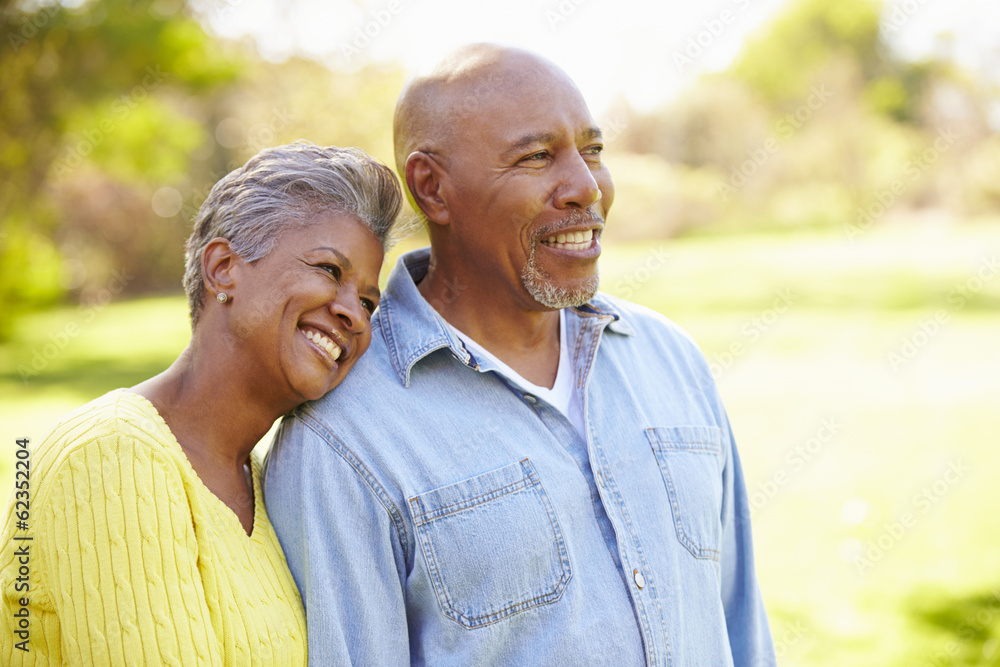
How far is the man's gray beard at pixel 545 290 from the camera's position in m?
2.14

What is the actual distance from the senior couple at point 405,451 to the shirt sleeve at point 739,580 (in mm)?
16

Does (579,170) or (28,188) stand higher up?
(28,188)

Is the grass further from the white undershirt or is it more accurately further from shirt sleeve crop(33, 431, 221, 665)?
shirt sleeve crop(33, 431, 221, 665)

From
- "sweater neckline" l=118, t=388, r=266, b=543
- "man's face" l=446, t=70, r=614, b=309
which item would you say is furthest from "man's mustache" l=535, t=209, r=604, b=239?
"sweater neckline" l=118, t=388, r=266, b=543

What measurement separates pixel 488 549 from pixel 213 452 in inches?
24.1

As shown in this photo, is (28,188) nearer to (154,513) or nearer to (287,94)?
(287,94)

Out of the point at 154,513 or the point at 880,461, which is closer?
the point at 154,513

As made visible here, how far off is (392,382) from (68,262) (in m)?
18.4

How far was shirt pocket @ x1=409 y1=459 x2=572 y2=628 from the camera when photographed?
1796 millimetres

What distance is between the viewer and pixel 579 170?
7.00 ft

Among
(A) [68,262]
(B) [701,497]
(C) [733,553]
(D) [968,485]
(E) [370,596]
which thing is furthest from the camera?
(A) [68,262]

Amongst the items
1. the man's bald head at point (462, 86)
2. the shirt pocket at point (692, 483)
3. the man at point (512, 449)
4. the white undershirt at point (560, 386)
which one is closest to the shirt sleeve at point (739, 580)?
the man at point (512, 449)

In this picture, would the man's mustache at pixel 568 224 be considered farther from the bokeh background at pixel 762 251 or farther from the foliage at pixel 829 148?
the foliage at pixel 829 148

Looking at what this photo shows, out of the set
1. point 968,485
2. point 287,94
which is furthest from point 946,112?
point 968,485
